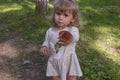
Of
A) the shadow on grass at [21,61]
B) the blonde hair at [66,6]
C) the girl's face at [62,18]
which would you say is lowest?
the shadow on grass at [21,61]

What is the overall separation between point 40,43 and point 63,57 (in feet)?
8.18

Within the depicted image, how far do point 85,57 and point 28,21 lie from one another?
2266mm

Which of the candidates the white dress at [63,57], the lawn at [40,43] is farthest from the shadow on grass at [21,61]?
the white dress at [63,57]

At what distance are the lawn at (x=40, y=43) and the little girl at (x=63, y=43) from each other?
3.49 ft

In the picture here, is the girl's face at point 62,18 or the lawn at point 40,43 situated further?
the lawn at point 40,43

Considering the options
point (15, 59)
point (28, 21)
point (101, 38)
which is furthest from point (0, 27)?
point (101, 38)

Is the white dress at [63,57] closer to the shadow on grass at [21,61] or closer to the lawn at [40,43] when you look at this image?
the lawn at [40,43]

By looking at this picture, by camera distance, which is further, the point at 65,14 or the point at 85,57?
the point at 85,57

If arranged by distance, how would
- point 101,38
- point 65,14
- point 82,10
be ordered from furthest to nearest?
point 82,10 < point 101,38 < point 65,14

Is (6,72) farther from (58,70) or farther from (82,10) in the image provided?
(82,10)

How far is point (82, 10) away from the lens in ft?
31.1

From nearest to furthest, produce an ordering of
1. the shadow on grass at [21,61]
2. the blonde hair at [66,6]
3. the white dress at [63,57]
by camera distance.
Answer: the blonde hair at [66,6] → the white dress at [63,57] → the shadow on grass at [21,61]

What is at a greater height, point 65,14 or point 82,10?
point 65,14

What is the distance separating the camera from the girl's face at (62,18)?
4398mm
